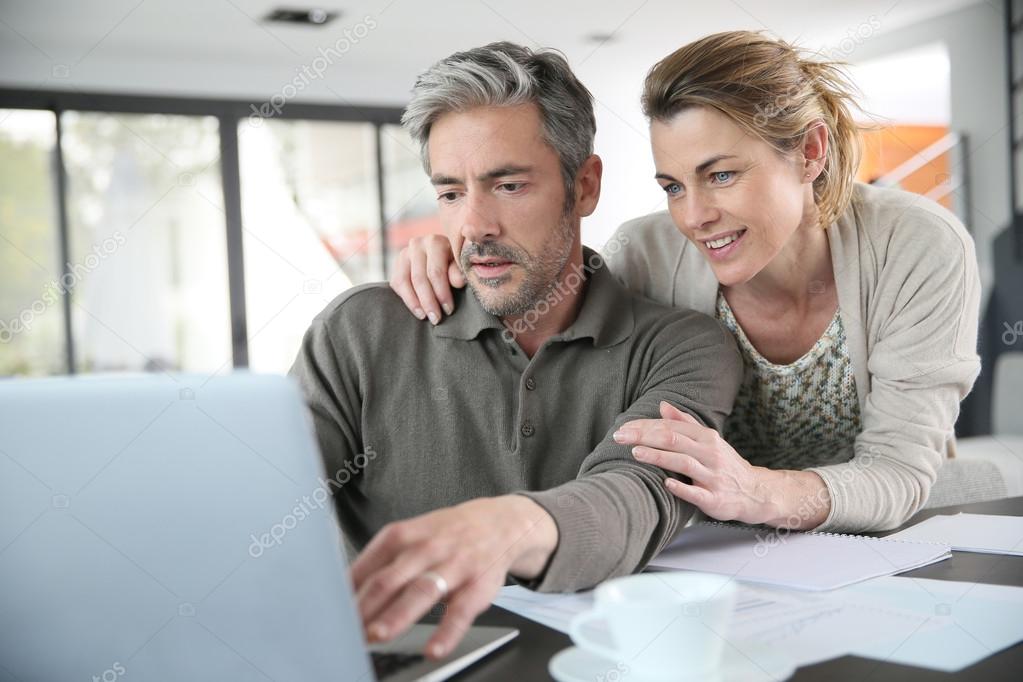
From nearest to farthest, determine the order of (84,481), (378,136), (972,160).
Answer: (84,481) → (972,160) → (378,136)

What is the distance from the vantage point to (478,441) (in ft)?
3.96

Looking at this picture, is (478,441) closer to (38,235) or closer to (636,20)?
(636,20)

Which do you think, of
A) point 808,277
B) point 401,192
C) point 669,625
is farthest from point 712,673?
point 401,192

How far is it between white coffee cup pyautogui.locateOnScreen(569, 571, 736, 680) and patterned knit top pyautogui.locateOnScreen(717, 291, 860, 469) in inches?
31.4

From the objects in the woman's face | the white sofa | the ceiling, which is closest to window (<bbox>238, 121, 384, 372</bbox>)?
the ceiling

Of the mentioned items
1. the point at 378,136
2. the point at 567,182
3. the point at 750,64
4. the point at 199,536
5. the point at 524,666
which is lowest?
the point at 524,666

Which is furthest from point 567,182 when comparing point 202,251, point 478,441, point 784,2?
point 202,251

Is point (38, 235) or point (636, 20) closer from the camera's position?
point (636, 20)

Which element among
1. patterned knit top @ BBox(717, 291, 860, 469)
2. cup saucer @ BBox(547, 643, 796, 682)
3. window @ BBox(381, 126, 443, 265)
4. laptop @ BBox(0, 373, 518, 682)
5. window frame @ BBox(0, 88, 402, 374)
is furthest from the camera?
window @ BBox(381, 126, 443, 265)

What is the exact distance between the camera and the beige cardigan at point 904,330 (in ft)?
3.87

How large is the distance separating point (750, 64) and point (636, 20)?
317cm

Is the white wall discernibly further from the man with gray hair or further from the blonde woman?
the man with gray hair

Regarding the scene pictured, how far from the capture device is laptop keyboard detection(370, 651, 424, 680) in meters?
0.62

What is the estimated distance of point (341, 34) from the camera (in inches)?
183
